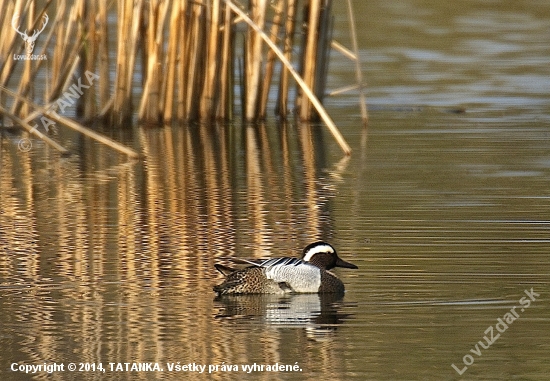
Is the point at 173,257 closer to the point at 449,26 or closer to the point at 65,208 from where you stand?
the point at 65,208

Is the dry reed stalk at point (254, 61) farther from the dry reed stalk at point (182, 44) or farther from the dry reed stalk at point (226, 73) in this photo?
the dry reed stalk at point (182, 44)

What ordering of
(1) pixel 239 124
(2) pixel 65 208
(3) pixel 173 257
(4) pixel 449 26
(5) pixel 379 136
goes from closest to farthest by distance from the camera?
1. (3) pixel 173 257
2. (2) pixel 65 208
3. (5) pixel 379 136
4. (1) pixel 239 124
5. (4) pixel 449 26

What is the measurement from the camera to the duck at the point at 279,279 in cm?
670

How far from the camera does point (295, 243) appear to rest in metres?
8.10

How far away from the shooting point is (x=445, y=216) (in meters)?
8.97

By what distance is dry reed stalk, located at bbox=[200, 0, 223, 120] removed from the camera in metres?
13.6

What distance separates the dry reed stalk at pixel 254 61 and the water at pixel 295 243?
0.91ft

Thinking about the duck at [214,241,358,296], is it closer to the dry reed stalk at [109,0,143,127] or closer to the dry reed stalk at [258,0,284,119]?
the dry reed stalk at [109,0,143,127]

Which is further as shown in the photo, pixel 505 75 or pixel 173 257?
pixel 505 75

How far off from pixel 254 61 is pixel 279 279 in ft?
23.9

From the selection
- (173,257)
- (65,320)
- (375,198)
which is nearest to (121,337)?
(65,320)

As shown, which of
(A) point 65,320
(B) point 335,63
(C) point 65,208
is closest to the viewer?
(A) point 65,320

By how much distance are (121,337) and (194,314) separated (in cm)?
50

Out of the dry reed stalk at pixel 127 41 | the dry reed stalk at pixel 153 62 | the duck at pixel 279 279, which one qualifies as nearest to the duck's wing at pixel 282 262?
the duck at pixel 279 279
